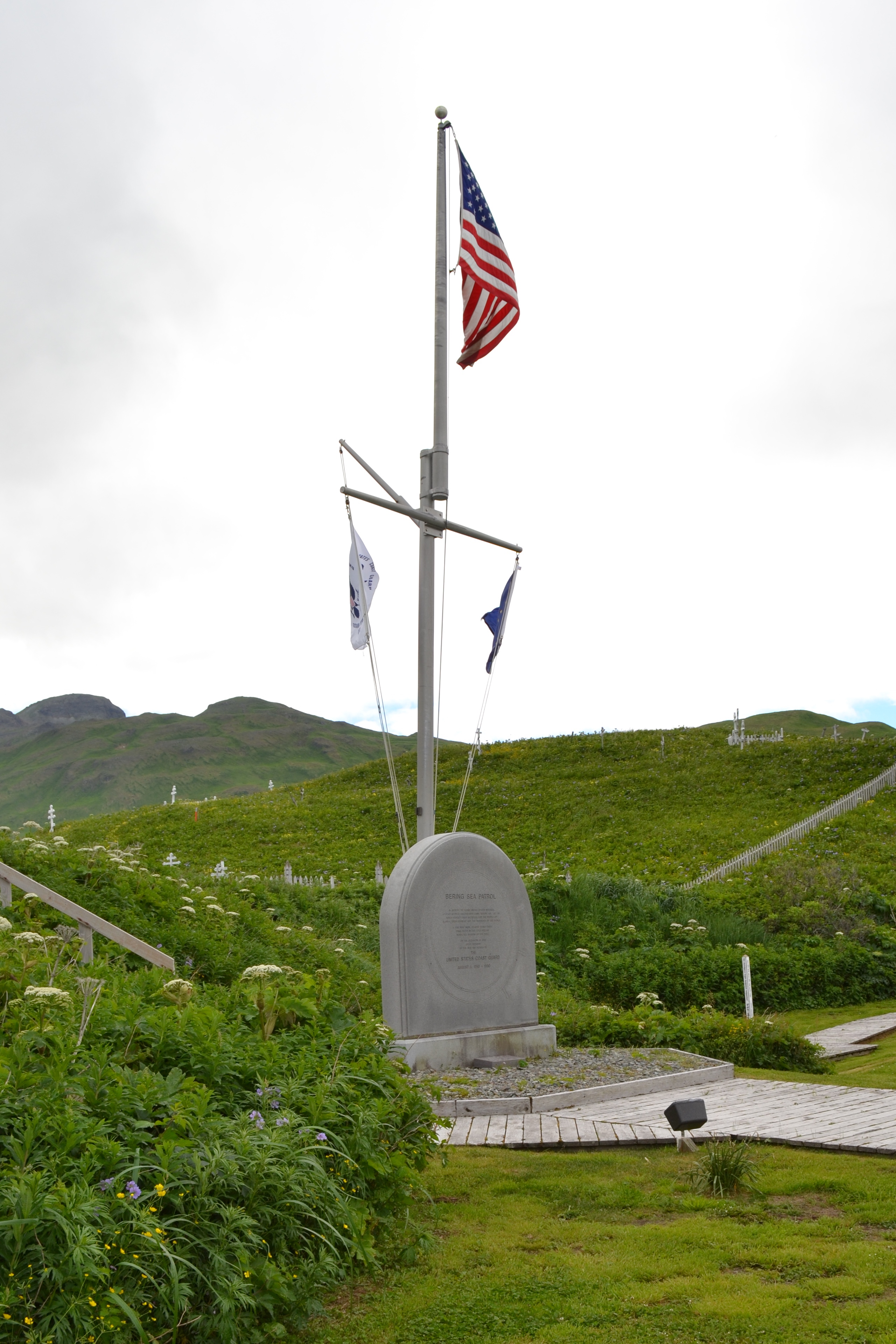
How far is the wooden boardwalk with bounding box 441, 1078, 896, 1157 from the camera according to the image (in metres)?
6.61

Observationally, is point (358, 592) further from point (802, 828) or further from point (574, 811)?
point (574, 811)

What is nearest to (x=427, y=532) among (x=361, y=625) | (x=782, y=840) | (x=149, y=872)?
(x=361, y=625)

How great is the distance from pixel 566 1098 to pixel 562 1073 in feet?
3.06

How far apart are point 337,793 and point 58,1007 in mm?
37359

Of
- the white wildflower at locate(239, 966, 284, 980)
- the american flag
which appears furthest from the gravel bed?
the american flag

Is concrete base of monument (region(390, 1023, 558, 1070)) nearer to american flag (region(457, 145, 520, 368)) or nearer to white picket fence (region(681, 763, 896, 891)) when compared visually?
american flag (region(457, 145, 520, 368))

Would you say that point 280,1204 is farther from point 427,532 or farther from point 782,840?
point 782,840

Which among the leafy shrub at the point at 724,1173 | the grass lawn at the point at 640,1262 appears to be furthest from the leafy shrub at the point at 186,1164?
the leafy shrub at the point at 724,1173

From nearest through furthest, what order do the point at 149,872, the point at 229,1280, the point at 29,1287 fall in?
1. the point at 29,1287
2. the point at 229,1280
3. the point at 149,872

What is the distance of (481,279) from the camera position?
37.9ft

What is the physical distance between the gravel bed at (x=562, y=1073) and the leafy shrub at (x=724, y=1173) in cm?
243

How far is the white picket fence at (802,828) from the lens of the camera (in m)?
24.9

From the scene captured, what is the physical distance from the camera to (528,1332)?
12.5 feet

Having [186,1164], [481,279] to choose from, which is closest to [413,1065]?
[186,1164]
